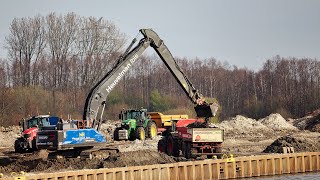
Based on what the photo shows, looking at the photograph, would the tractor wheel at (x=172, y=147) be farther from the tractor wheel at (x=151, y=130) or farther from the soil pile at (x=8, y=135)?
the soil pile at (x=8, y=135)

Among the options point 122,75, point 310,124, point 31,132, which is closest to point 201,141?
point 122,75

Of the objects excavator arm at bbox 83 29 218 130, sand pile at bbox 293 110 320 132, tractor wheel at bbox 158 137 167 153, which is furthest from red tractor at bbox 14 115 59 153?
sand pile at bbox 293 110 320 132

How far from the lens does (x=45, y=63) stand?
304 feet

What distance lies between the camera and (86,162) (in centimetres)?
3331

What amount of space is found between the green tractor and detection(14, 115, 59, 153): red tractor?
873 cm

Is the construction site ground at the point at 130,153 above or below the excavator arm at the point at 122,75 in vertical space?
below

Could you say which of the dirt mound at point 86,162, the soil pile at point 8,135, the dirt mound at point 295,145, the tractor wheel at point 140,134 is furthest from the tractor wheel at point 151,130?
the dirt mound at point 86,162

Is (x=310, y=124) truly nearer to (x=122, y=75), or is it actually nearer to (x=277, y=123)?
(x=277, y=123)

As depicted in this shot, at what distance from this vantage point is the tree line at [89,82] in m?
77.7

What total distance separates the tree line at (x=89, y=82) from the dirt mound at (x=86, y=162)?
33.4 metres

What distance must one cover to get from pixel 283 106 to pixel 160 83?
983 inches

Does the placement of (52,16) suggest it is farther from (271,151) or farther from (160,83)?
(271,151)

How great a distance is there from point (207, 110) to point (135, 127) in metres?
10.9

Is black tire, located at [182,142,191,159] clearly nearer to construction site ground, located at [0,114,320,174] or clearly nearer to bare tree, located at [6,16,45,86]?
construction site ground, located at [0,114,320,174]
